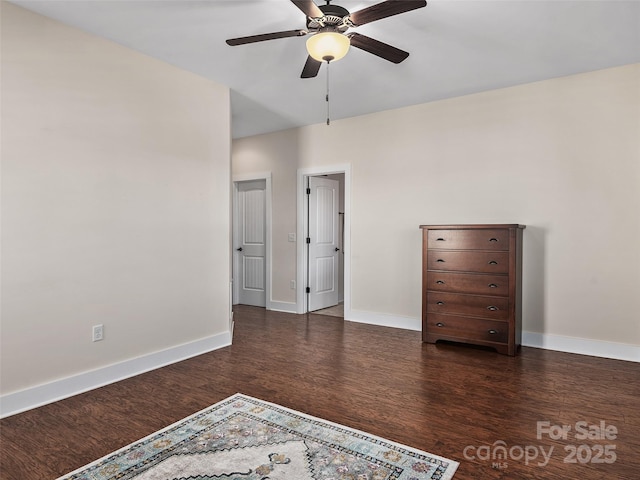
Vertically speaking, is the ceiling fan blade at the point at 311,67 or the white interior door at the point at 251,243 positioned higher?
the ceiling fan blade at the point at 311,67

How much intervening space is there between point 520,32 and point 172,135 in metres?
2.97

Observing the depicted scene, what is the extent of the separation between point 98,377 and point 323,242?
3614 millimetres

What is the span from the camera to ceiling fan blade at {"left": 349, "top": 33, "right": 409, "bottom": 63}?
99.7 inches

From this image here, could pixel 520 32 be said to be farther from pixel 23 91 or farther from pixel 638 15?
pixel 23 91

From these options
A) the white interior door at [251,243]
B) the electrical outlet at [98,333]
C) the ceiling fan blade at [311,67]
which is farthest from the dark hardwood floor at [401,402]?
the ceiling fan blade at [311,67]

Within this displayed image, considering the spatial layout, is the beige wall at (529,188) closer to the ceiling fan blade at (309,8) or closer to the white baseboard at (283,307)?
the white baseboard at (283,307)

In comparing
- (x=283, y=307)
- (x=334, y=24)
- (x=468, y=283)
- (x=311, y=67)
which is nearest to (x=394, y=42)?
(x=311, y=67)

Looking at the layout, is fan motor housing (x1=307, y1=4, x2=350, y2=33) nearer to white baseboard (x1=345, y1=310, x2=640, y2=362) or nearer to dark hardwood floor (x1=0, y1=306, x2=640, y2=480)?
dark hardwood floor (x1=0, y1=306, x2=640, y2=480)

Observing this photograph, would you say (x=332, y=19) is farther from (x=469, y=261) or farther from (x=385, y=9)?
(x=469, y=261)

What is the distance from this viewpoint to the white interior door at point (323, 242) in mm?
5844

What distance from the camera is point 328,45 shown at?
2373 millimetres

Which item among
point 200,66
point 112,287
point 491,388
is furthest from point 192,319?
point 491,388

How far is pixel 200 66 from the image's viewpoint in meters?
3.61

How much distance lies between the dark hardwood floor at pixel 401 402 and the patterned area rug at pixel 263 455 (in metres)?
0.12
